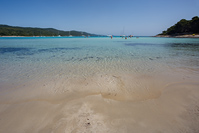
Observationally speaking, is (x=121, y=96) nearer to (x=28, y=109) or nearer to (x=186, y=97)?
(x=186, y=97)

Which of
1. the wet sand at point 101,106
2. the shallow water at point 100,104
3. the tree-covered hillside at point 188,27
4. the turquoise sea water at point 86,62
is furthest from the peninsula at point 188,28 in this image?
the shallow water at point 100,104

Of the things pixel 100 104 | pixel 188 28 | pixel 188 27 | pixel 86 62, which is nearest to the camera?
pixel 100 104

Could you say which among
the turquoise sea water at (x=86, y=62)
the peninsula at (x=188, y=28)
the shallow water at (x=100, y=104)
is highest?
the peninsula at (x=188, y=28)

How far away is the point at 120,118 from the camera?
266 cm

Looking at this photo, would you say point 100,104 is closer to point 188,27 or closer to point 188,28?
point 188,27

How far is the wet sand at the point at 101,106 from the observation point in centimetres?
242

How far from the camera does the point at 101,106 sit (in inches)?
124

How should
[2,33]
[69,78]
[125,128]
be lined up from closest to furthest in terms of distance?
[125,128] → [69,78] → [2,33]

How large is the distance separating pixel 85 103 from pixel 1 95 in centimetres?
364

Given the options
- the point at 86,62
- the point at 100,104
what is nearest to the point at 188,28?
the point at 86,62

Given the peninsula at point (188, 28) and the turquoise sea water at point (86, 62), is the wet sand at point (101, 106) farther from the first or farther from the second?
the peninsula at point (188, 28)

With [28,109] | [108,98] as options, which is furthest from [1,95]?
[108,98]

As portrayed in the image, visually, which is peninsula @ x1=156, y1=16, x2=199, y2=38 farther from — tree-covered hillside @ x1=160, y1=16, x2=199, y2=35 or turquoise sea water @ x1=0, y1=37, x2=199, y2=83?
turquoise sea water @ x1=0, y1=37, x2=199, y2=83

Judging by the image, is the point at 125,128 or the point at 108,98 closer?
the point at 125,128
